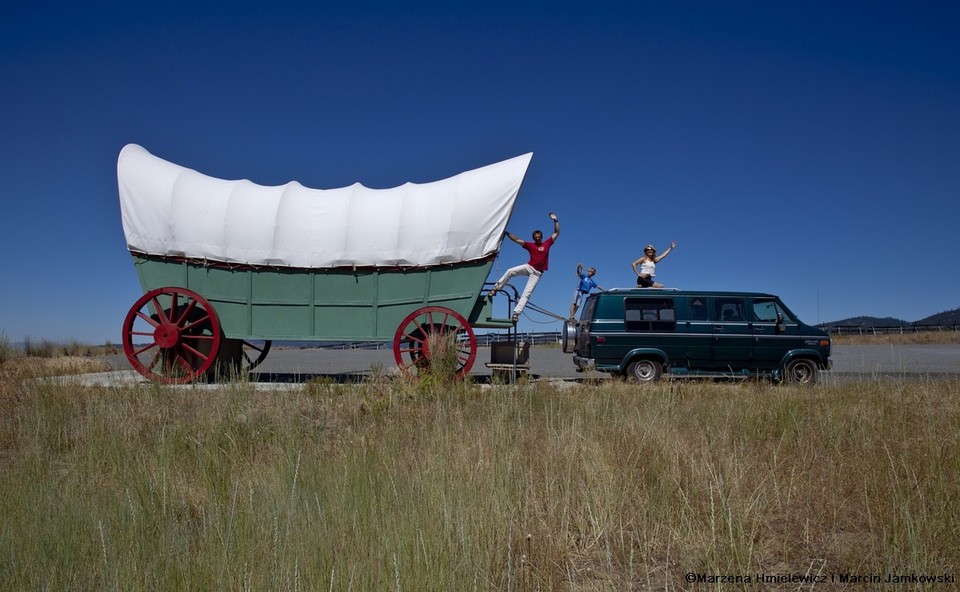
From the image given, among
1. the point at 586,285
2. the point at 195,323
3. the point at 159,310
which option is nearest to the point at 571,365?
the point at 586,285

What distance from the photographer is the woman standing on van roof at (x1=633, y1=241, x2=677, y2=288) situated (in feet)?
38.0

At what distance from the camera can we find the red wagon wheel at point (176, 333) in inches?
410

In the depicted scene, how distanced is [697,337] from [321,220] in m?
7.12

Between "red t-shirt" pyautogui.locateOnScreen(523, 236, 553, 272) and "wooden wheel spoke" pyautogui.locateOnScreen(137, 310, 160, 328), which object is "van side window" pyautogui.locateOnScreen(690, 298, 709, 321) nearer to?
"red t-shirt" pyautogui.locateOnScreen(523, 236, 553, 272)

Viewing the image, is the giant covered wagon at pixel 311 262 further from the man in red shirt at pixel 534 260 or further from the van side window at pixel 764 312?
the van side window at pixel 764 312

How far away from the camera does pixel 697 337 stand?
10.7m

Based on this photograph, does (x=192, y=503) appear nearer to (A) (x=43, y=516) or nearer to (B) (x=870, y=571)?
(A) (x=43, y=516)

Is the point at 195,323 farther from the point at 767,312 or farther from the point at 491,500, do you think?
the point at 767,312

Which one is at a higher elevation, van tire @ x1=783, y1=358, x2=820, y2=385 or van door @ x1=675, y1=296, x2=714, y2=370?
van door @ x1=675, y1=296, x2=714, y2=370

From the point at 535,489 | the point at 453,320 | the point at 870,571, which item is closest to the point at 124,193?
the point at 453,320

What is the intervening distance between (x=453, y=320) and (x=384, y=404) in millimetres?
3414

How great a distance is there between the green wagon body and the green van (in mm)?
1964

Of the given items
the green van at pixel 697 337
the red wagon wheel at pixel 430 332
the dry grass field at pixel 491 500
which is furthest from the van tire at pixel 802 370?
the red wagon wheel at pixel 430 332

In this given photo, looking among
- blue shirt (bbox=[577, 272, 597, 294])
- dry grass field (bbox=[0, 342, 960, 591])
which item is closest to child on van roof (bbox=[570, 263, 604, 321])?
blue shirt (bbox=[577, 272, 597, 294])
